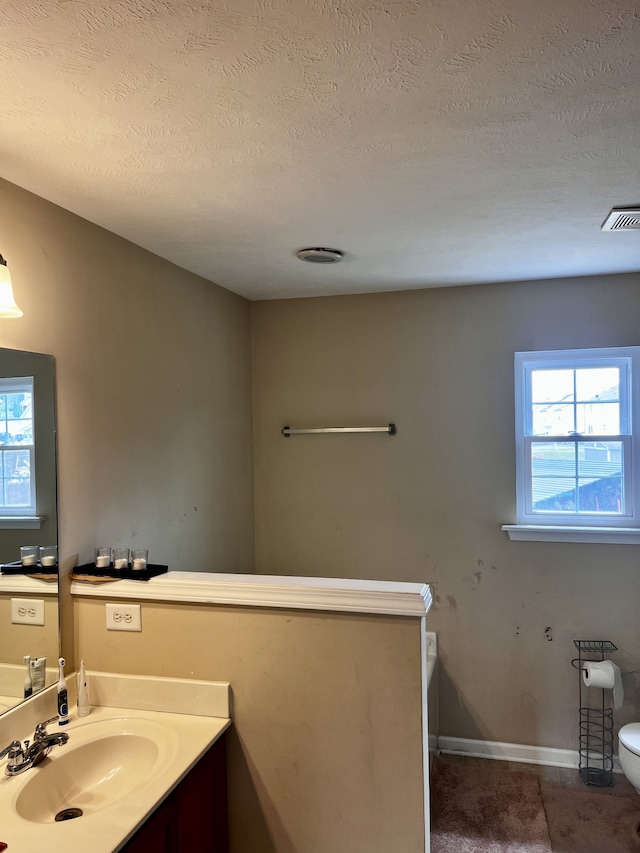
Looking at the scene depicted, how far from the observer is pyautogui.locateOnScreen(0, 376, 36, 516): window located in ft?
5.72

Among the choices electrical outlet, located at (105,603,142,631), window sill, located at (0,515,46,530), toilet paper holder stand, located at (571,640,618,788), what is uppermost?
window sill, located at (0,515,46,530)

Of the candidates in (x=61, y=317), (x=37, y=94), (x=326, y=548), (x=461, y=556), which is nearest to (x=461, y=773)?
(x=461, y=556)

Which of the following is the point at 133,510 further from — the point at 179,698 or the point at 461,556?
the point at 461,556

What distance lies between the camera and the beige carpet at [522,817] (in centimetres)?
249

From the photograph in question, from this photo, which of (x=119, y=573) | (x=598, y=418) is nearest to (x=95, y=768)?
(x=119, y=573)

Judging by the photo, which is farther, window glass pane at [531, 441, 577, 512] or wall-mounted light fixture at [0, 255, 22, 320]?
window glass pane at [531, 441, 577, 512]

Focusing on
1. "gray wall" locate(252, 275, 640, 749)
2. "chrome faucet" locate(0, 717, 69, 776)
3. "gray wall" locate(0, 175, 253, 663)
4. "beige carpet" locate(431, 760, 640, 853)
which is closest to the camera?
"chrome faucet" locate(0, 717, 69, 776)

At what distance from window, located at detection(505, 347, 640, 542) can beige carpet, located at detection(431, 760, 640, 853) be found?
47.3 inches

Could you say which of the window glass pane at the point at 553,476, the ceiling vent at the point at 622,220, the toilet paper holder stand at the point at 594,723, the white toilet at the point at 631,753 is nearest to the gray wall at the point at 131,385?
the window glass pane at the point at 553,476

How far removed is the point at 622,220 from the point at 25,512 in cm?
225

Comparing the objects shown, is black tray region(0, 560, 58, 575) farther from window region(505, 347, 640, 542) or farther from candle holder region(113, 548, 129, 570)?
window region(505, 347, 640, 542)

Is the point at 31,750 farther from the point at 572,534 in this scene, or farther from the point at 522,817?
the point at 572,534

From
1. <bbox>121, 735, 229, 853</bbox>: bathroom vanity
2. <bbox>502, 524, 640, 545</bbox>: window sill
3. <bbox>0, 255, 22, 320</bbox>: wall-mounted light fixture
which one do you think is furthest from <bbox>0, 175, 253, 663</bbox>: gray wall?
<bbox>502, 524, 640, 545</bbox>: window sill

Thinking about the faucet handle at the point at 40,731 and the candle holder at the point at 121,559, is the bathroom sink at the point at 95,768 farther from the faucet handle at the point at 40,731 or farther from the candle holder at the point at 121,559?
the candle holder at the point at 121,559
